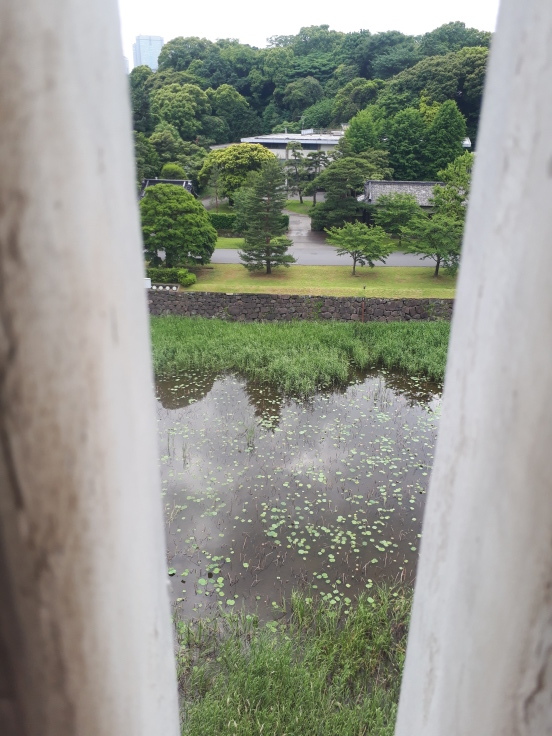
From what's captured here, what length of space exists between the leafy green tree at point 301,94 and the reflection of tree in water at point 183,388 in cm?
2242

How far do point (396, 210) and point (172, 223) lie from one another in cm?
456

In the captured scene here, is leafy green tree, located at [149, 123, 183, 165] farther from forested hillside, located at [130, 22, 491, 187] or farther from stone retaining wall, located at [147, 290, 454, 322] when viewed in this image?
stone retaining wall, located at [147, 290, 454, 322]

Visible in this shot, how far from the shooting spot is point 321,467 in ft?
14.2

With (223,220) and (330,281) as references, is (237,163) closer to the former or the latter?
(223,220)

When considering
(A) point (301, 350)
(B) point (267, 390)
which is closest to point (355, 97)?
(A) point (301, 350)

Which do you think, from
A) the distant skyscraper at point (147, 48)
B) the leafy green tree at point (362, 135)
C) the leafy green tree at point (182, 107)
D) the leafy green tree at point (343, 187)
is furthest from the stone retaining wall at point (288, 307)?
the distant skyscraper at point (147, 48)

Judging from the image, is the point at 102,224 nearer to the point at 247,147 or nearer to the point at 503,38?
the point at 503,38

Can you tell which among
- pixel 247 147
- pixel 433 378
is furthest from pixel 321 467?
pixel 247 147

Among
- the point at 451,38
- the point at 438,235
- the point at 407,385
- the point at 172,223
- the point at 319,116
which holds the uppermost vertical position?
the point at 451,38

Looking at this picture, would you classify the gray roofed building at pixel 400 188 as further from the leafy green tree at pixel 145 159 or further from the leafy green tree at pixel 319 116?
the leafy green tree at pixel 319 116

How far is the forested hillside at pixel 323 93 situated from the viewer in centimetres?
1538

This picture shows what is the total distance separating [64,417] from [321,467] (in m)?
4.18

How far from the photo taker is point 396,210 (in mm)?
11156

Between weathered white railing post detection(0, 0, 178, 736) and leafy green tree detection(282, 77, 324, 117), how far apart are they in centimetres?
2751
